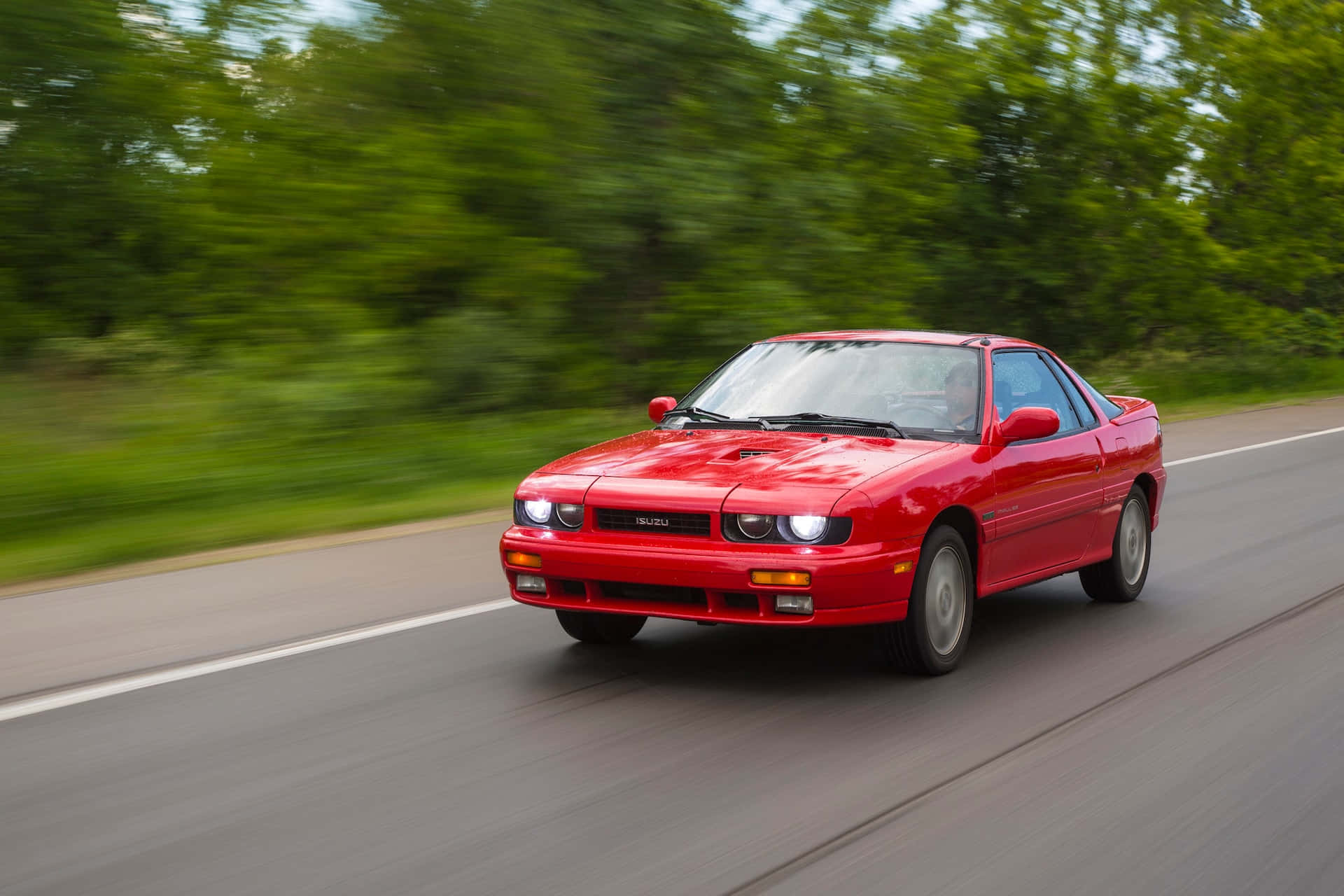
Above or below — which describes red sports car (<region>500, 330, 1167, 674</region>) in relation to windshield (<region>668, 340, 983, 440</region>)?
below

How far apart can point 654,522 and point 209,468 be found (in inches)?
292

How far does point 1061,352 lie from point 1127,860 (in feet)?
92.1

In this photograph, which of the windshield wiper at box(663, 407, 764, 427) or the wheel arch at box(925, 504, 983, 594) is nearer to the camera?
the wheel arch at box(925, 504, 983, 594)

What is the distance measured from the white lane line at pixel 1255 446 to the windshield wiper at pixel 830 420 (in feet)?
27.2

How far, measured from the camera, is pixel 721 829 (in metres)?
4.28

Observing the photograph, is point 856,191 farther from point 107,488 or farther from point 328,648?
point 328,648

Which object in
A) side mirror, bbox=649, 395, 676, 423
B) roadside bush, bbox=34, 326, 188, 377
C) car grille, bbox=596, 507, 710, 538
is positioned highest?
side mirror, bbox=649, 395, 676, 423

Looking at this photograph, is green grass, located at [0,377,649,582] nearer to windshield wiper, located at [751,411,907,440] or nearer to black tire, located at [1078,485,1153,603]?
windshield wiper, located at [751,411,907,440]

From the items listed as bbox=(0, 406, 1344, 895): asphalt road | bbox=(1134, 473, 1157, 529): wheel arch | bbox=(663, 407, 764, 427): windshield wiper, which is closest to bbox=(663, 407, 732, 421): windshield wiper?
bbox=(663, 407, 764, 427): windshield wiper

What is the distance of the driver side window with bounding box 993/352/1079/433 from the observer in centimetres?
701

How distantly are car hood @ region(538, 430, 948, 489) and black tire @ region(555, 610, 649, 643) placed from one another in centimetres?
69

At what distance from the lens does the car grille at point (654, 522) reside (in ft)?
18.9

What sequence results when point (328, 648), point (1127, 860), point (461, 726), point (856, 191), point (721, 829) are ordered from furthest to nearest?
1. point (856, 191)
2. point (328, 648)
3. point (461, 726)
4. point (721, 829)
5. point (1127, 860)

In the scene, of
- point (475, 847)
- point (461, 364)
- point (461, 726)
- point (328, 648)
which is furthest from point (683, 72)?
point (475, 847)
